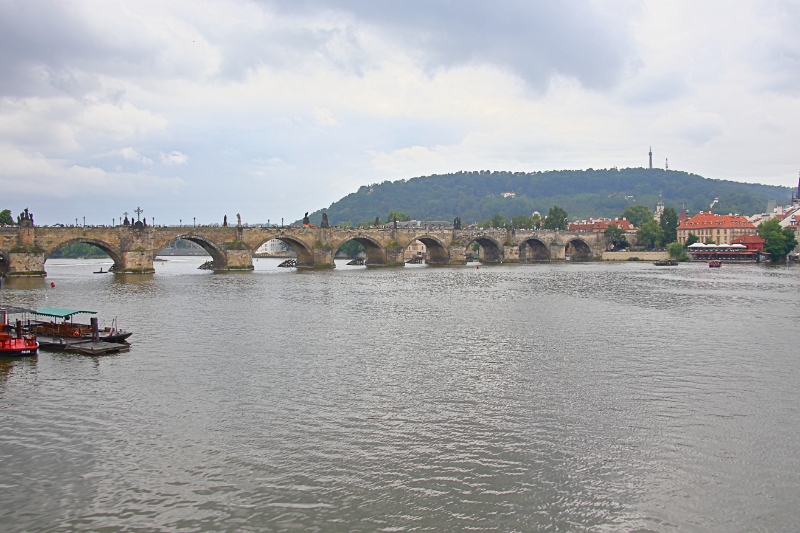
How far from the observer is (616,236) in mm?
145750

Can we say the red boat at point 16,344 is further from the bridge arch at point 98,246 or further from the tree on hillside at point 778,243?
the tree on hillside at point 778,243

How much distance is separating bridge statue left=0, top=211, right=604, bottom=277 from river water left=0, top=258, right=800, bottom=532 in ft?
142

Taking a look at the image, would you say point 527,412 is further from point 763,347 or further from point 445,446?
point 763,347

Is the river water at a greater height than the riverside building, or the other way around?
the riverside building

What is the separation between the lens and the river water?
41.3ft

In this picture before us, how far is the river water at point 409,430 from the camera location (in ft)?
41.3

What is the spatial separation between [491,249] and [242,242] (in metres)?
57.1

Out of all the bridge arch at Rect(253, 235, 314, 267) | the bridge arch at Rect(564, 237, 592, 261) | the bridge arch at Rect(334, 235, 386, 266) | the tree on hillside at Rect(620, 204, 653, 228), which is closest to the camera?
the bridge arch at Rect(253, 235, 314, 267)

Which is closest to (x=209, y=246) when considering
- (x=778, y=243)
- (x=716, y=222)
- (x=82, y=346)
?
(x=82, y=346)

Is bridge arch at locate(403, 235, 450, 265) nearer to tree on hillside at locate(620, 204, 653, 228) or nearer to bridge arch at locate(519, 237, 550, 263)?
bridge arch at locate(519, 237, 550, 263)

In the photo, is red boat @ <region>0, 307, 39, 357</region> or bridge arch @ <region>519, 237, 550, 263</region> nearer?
red boat @ <region>0, 307, 39, 357</region>

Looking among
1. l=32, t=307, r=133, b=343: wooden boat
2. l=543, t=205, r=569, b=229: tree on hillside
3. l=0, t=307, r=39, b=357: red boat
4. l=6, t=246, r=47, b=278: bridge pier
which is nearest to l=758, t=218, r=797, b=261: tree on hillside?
l=543, t=205, r=569, b=229: tree on hillside

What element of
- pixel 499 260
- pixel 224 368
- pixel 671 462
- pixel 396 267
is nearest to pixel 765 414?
pixel 671 462

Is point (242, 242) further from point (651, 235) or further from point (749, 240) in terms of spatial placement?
point (749, 240)
